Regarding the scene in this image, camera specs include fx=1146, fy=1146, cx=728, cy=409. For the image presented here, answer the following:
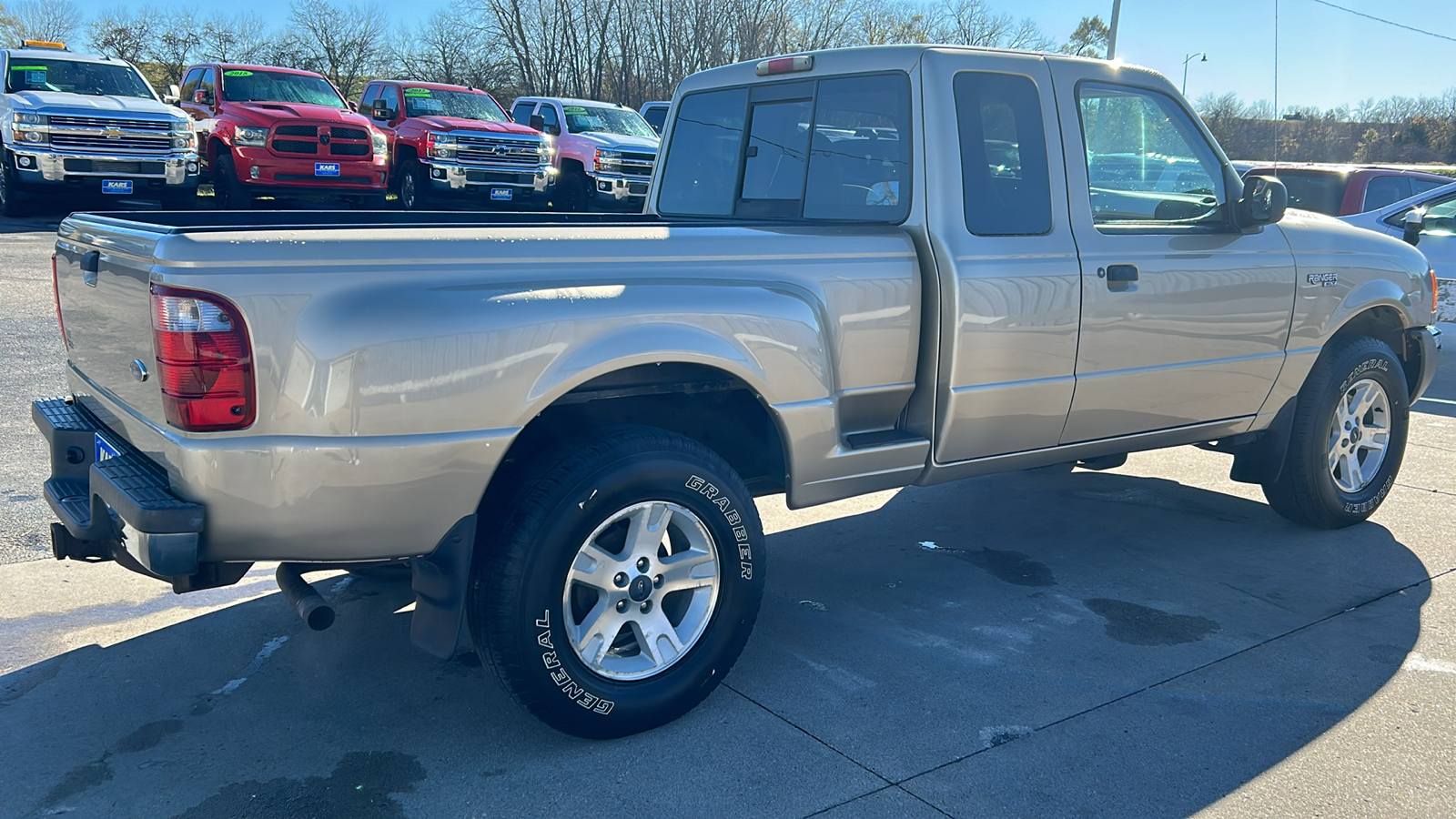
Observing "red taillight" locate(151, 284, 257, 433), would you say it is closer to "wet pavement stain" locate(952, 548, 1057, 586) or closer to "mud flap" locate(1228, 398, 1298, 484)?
"wet pavement stain" locate(952, 548, 1057, 586)

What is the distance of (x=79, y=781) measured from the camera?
3020 mm

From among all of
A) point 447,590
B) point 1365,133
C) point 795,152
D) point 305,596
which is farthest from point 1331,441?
point 1365,133

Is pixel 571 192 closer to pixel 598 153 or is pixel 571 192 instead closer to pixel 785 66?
pixel 598 153

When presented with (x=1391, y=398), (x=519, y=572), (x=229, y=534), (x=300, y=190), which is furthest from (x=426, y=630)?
(x=300, y=190)

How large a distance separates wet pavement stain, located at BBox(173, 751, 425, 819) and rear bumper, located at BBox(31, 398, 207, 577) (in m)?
0.62

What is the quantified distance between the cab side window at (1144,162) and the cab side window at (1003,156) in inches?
9.9

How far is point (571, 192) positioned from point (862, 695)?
15.7 metres

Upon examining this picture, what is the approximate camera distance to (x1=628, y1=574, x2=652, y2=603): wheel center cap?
131 inches

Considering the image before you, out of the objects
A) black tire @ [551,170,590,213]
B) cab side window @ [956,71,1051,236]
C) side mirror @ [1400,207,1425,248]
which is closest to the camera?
cab side window @ [956,71,1051,236]

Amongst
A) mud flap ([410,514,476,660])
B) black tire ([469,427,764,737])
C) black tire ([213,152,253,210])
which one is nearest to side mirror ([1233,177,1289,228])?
black tire ([469,427,764,737])

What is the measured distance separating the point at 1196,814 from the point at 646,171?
15356 mm

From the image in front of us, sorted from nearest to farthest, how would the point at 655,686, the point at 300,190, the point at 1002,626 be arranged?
the point at 655,686 < the point at 1002,626 < the point at 300,190

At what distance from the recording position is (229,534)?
2820 millimetres

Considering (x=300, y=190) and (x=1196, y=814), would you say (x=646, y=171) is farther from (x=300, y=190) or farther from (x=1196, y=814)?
(x=1196, y=814)
